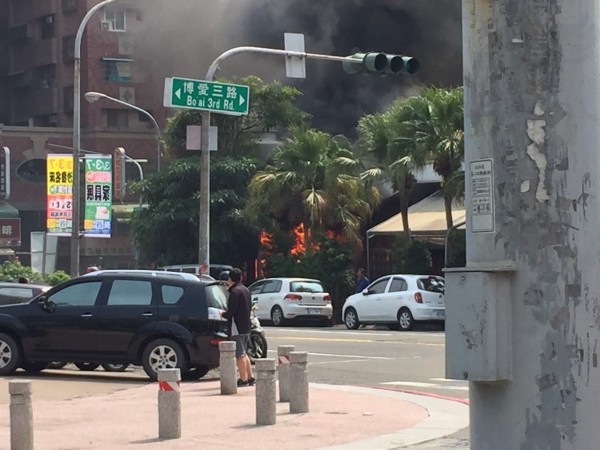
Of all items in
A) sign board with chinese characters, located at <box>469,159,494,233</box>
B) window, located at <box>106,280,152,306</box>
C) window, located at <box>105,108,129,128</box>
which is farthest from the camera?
window, located at <box>105,108,129,128</box>

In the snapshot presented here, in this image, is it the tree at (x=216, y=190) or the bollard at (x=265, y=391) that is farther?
the tree at (x=216, y=190)

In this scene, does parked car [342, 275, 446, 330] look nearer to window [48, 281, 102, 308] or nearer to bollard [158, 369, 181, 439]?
window [48, 281, 102, 308]

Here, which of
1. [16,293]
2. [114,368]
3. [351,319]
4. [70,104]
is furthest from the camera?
[70,104]

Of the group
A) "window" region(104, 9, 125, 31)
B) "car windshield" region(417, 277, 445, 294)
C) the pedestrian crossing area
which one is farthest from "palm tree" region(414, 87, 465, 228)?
"window" region(104, 9, 125, 31)

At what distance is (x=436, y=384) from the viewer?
16.8 meters

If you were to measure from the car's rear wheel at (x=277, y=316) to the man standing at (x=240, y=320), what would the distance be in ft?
60.6

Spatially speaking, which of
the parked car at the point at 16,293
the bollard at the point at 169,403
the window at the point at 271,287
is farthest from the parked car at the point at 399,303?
the bollard at the point at 169,403

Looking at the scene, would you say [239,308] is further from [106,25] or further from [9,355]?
[106,25]

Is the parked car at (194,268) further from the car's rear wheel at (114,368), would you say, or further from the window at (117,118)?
the window at (117,118)

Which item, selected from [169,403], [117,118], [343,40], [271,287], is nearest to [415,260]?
[271,287]

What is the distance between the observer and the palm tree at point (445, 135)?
33375 mm

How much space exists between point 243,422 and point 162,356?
5.06m

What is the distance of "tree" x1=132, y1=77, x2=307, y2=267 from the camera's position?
144 feet

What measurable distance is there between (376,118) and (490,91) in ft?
110
